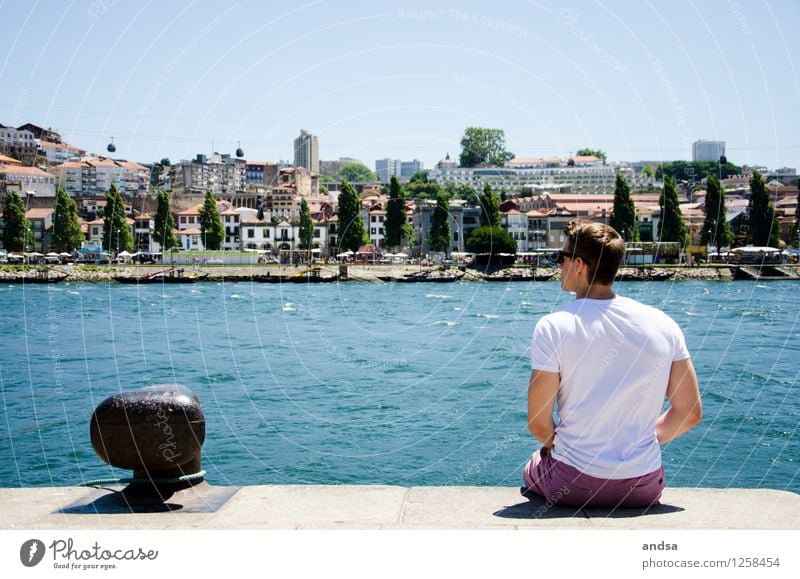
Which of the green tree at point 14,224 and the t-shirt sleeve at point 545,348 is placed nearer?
the t-shirt sleeve at point 545,348

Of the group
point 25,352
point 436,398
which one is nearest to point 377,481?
point 436,398

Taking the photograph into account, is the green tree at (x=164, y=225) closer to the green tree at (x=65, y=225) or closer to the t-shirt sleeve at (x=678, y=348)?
the green tree at (x=65, y=225)

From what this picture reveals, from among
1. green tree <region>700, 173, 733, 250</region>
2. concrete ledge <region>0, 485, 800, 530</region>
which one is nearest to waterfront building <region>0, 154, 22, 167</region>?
green tree <region>700, 173, 733, 250</region>

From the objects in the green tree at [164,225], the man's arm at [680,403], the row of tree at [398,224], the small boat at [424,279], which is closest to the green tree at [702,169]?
the row of tree at [398,224]

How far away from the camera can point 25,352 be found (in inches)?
1086

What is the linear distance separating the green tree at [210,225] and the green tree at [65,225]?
13606 mm

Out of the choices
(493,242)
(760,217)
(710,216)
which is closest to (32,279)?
(493,242)

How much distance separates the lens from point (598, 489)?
3.91 m

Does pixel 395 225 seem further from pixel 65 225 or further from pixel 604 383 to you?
pixel 604 383

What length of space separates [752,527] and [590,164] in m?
147

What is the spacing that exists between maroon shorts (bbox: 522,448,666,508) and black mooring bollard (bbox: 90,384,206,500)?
2.15 meters

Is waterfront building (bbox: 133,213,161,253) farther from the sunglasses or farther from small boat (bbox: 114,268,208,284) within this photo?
the sunglasses

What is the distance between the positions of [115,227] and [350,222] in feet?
86.0

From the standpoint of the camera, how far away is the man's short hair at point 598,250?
12.3 feet
